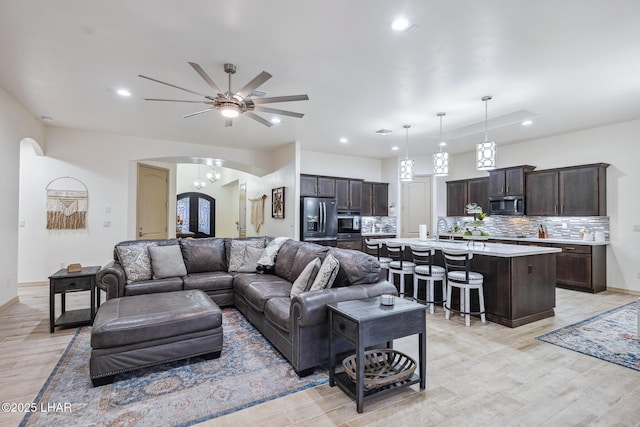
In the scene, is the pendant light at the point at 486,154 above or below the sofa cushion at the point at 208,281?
above

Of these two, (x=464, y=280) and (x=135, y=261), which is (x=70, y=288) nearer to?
(x=135, y=261)

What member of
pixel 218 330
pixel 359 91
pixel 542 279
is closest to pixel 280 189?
pixel 359 91

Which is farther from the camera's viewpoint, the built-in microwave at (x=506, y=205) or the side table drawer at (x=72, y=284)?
the built-in microwave at (x=506, y=205)

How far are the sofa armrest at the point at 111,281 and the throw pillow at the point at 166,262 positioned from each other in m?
0.45

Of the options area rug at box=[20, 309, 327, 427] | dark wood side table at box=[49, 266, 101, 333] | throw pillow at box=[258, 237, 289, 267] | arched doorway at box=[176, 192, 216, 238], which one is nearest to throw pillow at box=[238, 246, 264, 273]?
throw pillow at box=[258, 237, 289, 267]

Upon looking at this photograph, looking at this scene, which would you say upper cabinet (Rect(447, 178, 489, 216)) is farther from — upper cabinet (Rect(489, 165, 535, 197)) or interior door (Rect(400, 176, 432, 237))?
interior door (Rect(400, 176, 432, 237))

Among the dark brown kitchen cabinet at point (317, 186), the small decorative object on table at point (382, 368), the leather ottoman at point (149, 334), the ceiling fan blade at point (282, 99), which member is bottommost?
the small decorative object on table at point (382, 368)

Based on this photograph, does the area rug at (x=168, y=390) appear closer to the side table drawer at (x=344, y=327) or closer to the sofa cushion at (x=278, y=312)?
the sofa cushion at (x=278, y=312)

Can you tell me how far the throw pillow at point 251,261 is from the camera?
466 centimetres

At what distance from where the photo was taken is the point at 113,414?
6.87ft

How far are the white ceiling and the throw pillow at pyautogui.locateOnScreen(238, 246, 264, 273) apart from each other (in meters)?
2.15

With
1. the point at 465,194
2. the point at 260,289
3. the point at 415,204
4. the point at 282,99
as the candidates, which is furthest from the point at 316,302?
the point at 415,204

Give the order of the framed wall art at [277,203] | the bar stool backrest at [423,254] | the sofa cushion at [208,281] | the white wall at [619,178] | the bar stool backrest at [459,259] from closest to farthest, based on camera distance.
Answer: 1. the bar stool backrest at [459,259]
2. the sofa cushion at [208,281]
3. the bar stool backrest at [423,254]
4. the white wall at [619,178]
5. the framed wall art at [277,203]

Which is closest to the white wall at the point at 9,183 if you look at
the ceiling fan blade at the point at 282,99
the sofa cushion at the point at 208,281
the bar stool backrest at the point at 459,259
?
the sofa cushion at the point at 208,281
